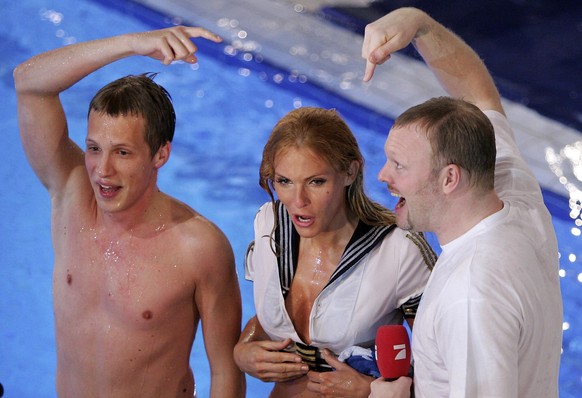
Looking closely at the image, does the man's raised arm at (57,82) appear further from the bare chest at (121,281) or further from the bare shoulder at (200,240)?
the bare shoulder at (200,240)

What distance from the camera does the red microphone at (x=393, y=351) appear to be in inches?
97.7

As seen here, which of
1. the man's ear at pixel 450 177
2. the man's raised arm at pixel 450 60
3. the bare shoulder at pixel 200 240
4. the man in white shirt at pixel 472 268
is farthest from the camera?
the bare shoulder at pixel 200 240

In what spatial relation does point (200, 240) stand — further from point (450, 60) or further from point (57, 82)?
point (450, 60)

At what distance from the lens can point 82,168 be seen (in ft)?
10.4

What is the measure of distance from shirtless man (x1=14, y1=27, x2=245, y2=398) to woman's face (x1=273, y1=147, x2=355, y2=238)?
1.17 ft

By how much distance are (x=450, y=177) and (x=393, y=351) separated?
49 cm

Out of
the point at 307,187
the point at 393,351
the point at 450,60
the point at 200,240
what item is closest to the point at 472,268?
the point at 393,351

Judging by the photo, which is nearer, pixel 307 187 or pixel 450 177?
pixel 450 177

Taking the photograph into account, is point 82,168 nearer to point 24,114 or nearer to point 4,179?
point 24,114

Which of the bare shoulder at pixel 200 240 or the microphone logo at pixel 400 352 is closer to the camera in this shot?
the microphone logo at pixel 400 352

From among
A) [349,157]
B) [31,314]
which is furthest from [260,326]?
[31,314]

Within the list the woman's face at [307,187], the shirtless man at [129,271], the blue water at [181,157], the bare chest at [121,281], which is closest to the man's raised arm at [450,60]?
the woman's face at [307,187]

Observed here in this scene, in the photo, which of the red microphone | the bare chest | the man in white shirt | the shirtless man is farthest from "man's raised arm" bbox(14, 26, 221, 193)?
the red microphone

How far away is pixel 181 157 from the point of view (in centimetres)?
621
